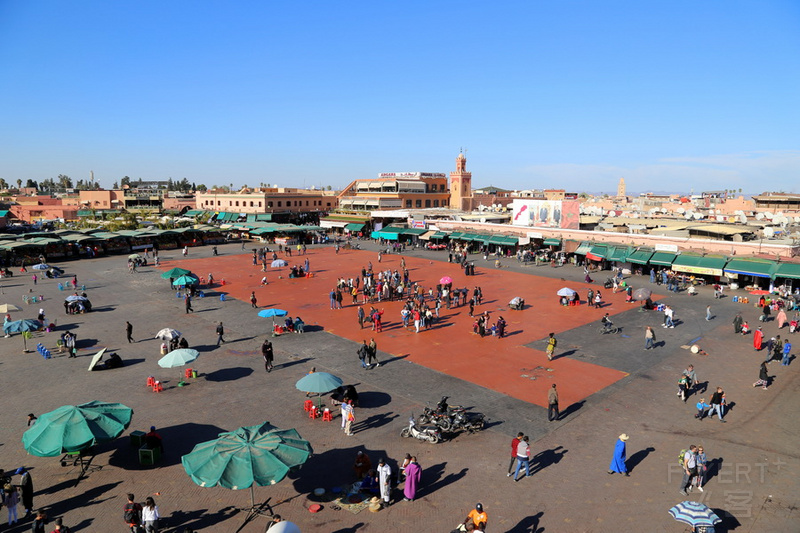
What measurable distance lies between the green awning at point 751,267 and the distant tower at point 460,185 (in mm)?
56250

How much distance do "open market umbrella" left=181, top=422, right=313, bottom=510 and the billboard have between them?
135 ft

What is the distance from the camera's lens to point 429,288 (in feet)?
111

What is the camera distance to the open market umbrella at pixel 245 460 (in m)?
9.55

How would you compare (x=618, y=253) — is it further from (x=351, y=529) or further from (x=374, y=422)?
(x=351, y=529)

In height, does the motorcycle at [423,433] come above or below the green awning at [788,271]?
below

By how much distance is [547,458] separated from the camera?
12461 millimetres

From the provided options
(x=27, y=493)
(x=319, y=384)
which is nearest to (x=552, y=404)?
(x=319, y=384)

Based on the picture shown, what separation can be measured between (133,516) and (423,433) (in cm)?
710

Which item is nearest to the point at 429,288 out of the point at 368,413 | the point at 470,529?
the point at 368,413

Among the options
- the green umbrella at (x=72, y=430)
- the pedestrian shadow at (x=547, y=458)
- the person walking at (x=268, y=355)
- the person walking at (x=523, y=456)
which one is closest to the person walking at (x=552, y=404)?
the pedestrian shadow at (x=547, y=458)

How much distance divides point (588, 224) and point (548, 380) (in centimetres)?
3700

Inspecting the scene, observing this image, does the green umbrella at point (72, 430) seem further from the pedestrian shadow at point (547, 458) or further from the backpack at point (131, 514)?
the pedestrian shadow at point (547, 458)

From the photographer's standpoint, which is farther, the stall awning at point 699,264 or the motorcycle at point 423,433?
the stall awning at point 699,264

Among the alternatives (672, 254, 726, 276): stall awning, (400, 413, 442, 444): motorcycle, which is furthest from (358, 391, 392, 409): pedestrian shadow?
(672, 254, 726, 276): stall awning
